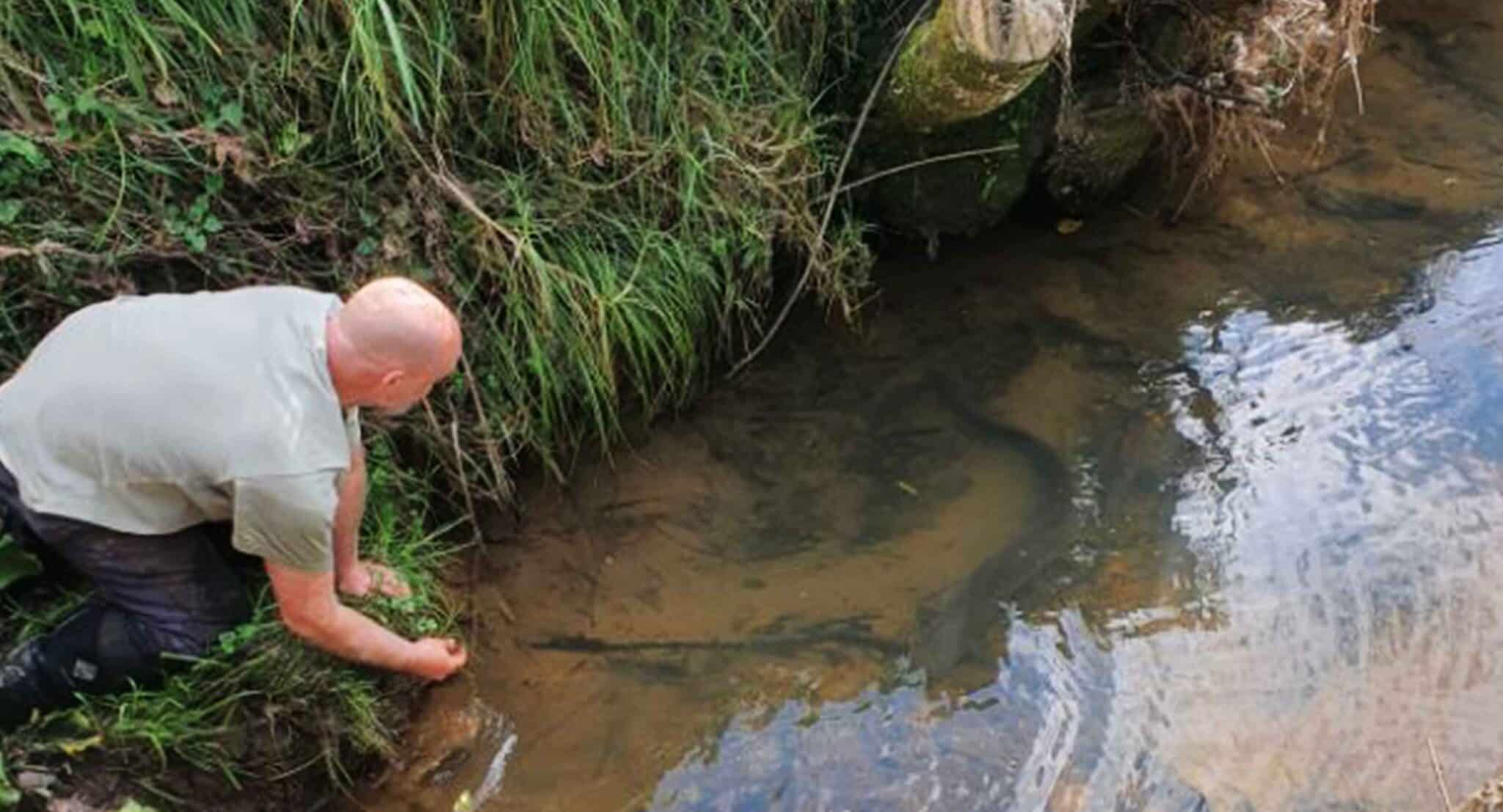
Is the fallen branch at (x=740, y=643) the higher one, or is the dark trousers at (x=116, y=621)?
the dark trousers at (x=116, y=621)

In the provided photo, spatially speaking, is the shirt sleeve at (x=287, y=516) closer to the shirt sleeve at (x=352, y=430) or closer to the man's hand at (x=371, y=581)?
the shirt sleeve at (x=352, y=430)

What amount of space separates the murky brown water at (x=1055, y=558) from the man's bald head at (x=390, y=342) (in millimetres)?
1008

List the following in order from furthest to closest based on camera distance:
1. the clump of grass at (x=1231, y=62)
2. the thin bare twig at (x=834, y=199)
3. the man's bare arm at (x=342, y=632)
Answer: the clump of grass at (x=1231, y=62), the thin bare twig at (x=834, y=199), the man's bare arm at (x=342, y=632)

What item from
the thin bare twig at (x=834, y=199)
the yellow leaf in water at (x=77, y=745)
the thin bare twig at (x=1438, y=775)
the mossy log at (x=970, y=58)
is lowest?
the thin bare twig at (x=1438, y=775)

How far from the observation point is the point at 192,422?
2.51 m

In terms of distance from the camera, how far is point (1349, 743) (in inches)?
125

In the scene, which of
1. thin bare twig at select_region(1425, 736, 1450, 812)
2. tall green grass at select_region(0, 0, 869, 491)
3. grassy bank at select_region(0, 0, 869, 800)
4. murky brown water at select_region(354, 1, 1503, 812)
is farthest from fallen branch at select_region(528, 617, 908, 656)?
thin bare twig at select_region(1425, 736, 1450, 812)

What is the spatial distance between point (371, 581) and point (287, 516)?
0.57 m

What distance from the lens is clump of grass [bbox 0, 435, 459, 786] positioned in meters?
2.79

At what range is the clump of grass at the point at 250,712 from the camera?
2.79m

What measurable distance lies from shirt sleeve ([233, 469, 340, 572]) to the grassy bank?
389 mm

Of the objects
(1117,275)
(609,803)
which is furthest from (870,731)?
(1117,275)

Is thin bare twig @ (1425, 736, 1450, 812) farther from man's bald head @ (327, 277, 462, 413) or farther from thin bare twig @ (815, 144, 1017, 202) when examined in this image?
man's bald head @ (327, 277, 462, 413)

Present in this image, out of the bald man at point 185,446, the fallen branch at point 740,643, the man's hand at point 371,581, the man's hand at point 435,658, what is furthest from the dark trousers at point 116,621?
the fallen branch at point 740,643
